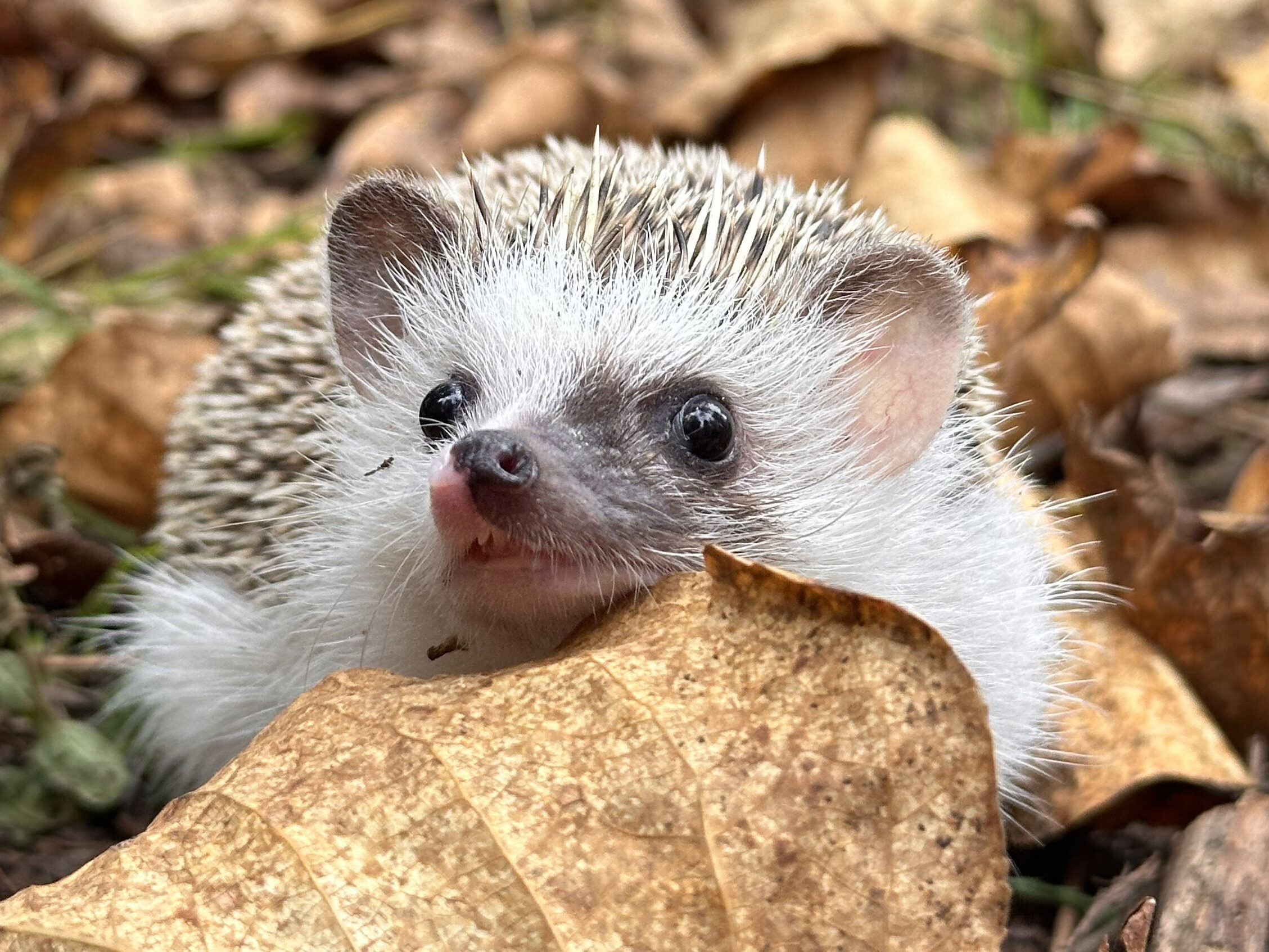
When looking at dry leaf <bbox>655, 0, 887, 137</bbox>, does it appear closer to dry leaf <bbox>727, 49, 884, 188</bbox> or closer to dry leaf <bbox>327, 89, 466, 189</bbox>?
dry leaf <bbox>727, 49, 884, 188</bbox>

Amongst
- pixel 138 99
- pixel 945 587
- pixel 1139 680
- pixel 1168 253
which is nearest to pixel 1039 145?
pixel 1168 253

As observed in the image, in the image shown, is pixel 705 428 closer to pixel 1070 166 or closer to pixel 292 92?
pixel 1070 166

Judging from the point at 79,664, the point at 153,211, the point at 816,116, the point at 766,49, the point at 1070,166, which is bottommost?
the point at 79,664

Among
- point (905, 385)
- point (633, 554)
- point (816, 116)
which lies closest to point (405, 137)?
point (816, 116)

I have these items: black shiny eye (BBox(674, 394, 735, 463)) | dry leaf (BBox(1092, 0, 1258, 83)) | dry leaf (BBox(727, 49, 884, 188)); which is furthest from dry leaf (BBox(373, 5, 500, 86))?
black shiny eye (BBox(674, 394, 735, 463))

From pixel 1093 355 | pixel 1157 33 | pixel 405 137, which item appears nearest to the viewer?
pixel 1093 355

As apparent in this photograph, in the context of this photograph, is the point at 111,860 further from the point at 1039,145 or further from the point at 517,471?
the point at 1039,145

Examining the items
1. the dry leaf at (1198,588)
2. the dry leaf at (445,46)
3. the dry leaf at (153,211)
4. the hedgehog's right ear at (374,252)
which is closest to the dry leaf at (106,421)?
the hedgehog's right ear at (374,252)

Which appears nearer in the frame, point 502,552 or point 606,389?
point 502,552
